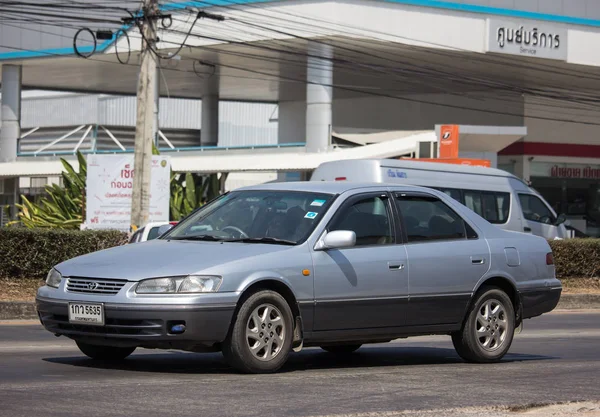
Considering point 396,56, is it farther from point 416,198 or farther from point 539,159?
point 416,198

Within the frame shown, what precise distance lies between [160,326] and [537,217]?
17387mm

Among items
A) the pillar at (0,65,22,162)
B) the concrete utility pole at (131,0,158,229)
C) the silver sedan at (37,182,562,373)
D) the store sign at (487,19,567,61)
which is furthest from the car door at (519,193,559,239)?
the pillar at (0,65,22,162)

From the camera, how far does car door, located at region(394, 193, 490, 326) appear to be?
10.1 m

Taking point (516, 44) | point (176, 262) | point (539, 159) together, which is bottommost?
point (176, 262)

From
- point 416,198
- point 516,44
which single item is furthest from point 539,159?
point 416,198

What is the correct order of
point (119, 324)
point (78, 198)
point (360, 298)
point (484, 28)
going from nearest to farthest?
point (119, 324)
point (360, 298)
point (78, 198)
point (484, 28)

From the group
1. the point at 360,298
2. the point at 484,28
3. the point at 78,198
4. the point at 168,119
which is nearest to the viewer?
the point at 360,298

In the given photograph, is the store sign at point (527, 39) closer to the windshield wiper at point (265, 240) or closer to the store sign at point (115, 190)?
the store sign at point (115, 190)

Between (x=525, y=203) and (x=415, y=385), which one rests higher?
(x=525, y=203)

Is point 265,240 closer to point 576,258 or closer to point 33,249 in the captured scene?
point 33,249

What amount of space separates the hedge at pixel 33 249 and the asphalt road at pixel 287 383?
19.4 ft

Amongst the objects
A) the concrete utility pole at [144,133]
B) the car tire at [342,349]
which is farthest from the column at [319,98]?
the car tire at [342,349]

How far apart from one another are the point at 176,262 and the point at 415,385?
196cm

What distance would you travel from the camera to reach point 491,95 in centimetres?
5044
